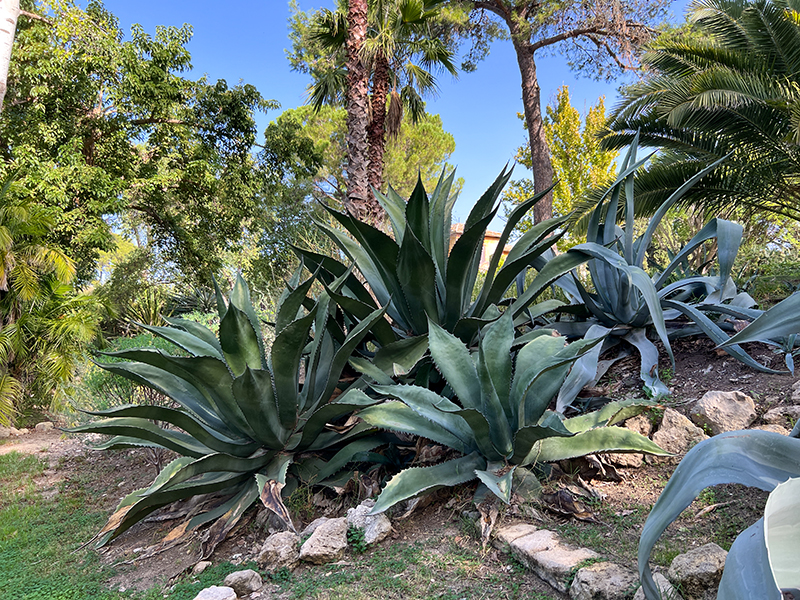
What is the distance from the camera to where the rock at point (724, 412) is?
206 cm

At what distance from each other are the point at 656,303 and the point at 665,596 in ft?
4.29

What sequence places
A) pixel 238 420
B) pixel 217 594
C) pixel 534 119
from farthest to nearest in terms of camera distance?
pixel 534 119 → pixel 238 420 → pixel 217 594

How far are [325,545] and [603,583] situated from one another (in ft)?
3.39

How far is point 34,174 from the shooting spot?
934cm

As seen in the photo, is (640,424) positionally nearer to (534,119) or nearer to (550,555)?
(550,555)

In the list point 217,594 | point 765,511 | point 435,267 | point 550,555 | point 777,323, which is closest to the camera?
point 765,511

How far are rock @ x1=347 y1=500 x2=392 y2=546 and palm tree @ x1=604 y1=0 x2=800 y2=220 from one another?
6.28 metres

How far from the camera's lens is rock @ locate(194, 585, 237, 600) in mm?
1714

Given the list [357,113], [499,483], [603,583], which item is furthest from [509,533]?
[357,113]

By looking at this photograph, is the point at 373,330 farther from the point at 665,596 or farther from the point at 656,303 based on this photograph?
the point at 665,596

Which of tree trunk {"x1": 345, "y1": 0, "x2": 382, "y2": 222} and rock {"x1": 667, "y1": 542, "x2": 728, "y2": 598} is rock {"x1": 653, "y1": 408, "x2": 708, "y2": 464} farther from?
tree trunk {"x1": 345, "y1": 0, "x2": 382, "y2": 222}

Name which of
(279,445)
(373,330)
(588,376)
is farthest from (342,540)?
(588,376)

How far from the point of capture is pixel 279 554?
194cm

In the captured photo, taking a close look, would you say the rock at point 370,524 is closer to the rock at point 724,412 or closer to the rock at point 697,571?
the rock at point 697,571
